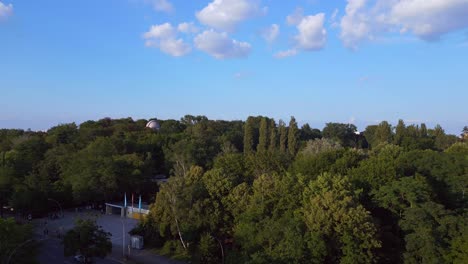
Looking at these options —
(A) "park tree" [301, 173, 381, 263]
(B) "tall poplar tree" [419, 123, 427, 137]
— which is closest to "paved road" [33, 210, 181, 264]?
(A) "park tree" [301, 173, 381, 263]

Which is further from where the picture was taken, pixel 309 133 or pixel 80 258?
pixel 309 133

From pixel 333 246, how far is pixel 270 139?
1483 inches

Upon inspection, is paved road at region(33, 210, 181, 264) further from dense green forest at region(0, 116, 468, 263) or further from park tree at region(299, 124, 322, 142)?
park tree at region(299, 124, 322, 142)

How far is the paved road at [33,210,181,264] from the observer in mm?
30969

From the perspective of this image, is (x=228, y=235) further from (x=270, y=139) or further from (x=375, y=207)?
(x=270, y=139)

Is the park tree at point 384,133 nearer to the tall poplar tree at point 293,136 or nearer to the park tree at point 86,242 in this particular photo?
the tall poplar tree at point 293,136

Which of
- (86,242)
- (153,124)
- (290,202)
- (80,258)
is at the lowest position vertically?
(80,258)

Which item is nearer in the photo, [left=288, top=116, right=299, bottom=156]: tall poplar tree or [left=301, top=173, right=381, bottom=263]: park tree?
[left=301, top=173, right=381, bottom=263]: park tree

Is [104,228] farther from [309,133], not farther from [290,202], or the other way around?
[309,133]

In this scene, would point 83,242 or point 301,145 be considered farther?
point 301,145

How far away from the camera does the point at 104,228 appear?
39.7 metres

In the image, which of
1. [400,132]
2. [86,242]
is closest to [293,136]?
[400,132]

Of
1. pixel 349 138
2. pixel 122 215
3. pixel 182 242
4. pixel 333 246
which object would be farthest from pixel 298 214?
pixel 349 138

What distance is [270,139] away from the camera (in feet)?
209
